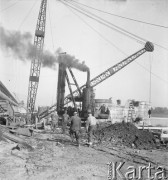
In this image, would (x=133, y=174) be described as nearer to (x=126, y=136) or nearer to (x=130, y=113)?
(x=126, y=136)

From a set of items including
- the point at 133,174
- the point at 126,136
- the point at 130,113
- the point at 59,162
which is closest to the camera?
the point at 133,174

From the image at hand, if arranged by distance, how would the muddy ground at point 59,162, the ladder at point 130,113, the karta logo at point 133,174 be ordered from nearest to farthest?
1. the muddy ground at point 59,162
2. the karta logo at point 133,174
3. the ladder at point 130,113

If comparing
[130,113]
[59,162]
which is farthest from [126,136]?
[130,113]

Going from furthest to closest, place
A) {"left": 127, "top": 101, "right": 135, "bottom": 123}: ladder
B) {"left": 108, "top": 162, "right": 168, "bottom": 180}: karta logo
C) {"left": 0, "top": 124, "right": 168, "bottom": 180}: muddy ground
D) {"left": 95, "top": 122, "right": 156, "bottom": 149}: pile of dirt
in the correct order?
{"left": 127, "top": 101, "right": 135, "bottom": 123}: ladder, {"left": 95, "top": 122, "right": 156, "bottom": 149}: pile of dirt, {"left": 108, "top": 162, "right": 168, "bottom": 180}: karta logo, {"left": 0, "top": 124, "right": 168, "bottom": 180}: muddy ground

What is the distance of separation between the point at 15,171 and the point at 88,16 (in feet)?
47.8

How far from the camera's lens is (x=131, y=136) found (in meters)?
12.8

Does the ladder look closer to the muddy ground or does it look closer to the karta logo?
the muddy ground

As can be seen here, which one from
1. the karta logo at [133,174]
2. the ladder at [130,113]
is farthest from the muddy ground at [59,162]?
the ladder at [130,113]

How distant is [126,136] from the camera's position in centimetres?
1290

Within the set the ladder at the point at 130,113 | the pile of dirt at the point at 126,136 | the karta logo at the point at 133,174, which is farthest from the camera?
the ladder at the point at 130,113

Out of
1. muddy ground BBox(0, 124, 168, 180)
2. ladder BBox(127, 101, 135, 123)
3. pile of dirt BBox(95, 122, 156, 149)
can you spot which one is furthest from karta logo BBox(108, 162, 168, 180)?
ladder BBox(127, 101, 135, 123)

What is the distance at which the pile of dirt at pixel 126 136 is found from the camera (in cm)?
1208

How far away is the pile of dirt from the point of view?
39.6 ft

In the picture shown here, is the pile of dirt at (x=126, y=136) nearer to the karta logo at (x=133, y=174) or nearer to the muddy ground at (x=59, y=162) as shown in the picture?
the muddy ground at (x=59, y=162)
